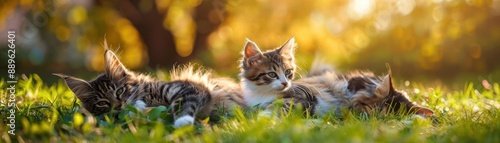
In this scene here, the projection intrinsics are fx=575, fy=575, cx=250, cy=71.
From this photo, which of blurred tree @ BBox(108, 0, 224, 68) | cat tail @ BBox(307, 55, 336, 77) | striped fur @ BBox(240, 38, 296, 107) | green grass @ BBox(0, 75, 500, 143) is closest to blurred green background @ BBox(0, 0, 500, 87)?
blurred tree @ BBox(108, 0, 224, 68)

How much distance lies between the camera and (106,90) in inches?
176

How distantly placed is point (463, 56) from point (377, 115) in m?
9.50

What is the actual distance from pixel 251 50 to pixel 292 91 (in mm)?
507

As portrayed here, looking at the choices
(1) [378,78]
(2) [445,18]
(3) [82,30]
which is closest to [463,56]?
(2) [445,18]

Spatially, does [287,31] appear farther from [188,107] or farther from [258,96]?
[188,107]

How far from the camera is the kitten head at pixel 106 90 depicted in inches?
174

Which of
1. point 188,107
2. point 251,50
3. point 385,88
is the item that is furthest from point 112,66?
point 385,88

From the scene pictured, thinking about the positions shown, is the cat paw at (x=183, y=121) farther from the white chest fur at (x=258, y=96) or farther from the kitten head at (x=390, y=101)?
the kitten head at (x=390, y=101)

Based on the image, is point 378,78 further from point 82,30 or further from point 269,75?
point 82,30

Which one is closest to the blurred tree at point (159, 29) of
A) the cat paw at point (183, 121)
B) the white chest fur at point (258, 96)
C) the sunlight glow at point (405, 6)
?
the sunlight glow at point (405, 6)

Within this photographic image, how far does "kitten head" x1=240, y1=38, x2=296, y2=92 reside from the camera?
192 inches

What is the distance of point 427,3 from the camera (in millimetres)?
13711

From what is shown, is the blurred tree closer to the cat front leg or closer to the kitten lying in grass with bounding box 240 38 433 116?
the kitten lying in grass with bounding box 240 38 433 116

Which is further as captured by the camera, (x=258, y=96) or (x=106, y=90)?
(x=258, y=96)
